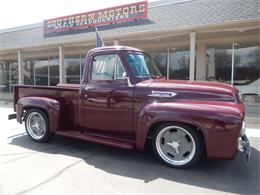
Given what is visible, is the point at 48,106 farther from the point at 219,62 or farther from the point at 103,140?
the point at 219,62

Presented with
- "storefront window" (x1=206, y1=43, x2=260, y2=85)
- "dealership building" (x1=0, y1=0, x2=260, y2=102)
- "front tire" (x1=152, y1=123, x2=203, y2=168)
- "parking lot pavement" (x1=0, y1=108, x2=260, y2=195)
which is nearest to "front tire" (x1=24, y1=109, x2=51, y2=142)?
"parking lot pavement" (x1=0, y1=108, x2=260, y2=195)

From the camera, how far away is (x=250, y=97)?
11625mm

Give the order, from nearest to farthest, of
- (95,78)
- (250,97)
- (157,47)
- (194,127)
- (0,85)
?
(194,127) → (95,78) → (250,97) → (157,47) → (0,85)

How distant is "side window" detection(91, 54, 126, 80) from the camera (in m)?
4.75

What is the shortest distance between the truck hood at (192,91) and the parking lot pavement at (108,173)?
4.05ft

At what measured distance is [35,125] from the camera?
5.85m

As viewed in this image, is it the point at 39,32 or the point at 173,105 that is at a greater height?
the point at 39,32

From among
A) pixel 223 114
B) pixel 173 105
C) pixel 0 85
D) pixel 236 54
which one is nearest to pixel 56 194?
pixel 173 105

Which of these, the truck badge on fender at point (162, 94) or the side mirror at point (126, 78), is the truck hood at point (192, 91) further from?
the side mirror at point (126, 78)

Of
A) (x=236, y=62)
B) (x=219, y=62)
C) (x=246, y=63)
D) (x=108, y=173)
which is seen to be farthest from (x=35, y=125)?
(x=246, y=63)

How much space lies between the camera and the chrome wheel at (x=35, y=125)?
18.9 feet

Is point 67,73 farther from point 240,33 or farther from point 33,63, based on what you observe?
point 240,33

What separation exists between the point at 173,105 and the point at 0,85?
72.2ft

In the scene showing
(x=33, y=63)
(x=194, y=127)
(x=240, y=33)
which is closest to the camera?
(x=194, y=127)
